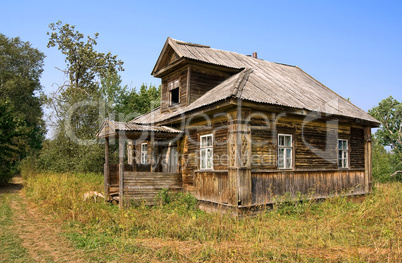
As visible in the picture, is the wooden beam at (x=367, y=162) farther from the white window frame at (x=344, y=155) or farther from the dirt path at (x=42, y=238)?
the dirt path at (x=42, y=238)

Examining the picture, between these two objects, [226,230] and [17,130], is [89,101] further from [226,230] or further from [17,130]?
[226,230]

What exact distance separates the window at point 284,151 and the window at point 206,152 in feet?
7.95

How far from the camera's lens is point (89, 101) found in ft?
82.4

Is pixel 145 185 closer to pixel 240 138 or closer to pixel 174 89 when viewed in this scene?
pixel 240 138

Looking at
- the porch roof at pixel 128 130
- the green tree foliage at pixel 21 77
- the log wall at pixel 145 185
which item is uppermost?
the green tree foliage at pixel 21 77

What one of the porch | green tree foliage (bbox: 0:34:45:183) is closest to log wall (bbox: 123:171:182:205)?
the porch

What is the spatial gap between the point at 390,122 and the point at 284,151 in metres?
28.3

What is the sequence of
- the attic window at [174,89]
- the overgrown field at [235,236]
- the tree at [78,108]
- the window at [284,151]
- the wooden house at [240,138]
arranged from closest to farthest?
the overgrown field at [235,236] < the wooden house at [240,138] < the window at [284,151] < the attic window at [174,89] < the tree at [78,108]

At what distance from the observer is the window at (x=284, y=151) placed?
34.8 ft

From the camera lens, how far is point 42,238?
24.4 feet

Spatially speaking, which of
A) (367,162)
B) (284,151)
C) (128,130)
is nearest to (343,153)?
(367,162)

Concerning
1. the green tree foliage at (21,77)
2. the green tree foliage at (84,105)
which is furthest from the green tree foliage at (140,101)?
the green tree foliage at (21,77)

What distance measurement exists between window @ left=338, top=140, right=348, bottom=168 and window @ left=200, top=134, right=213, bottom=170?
575 cm

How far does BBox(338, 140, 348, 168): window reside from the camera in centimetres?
1278
